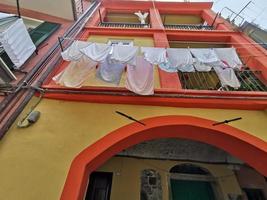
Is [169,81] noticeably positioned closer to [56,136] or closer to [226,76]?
[226,76]

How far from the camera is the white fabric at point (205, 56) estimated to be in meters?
4.96

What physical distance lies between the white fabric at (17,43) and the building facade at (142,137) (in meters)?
0.79

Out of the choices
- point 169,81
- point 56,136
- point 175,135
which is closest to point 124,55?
point 169,81

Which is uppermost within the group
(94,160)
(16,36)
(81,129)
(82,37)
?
(82,37)

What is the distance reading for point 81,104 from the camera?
16.7ft

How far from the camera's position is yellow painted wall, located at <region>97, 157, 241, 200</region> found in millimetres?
6684

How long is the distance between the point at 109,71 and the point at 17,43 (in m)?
2.85

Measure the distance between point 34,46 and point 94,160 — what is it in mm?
4406

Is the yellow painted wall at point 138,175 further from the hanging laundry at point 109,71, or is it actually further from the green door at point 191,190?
the hanging laundry at point 109,71

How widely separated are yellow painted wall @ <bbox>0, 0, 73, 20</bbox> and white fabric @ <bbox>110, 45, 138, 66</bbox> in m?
5.02

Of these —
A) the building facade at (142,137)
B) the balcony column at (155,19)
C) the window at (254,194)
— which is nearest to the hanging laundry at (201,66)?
the building facade at (142,137)

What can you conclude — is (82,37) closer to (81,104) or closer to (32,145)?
(81,104)

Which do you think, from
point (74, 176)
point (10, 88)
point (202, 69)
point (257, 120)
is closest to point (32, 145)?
point (74, 176)

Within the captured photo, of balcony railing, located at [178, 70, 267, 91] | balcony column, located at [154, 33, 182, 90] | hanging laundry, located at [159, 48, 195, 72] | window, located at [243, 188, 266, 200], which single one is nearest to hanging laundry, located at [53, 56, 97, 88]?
hanging laundry, located at [159, 48, 195, 72]
